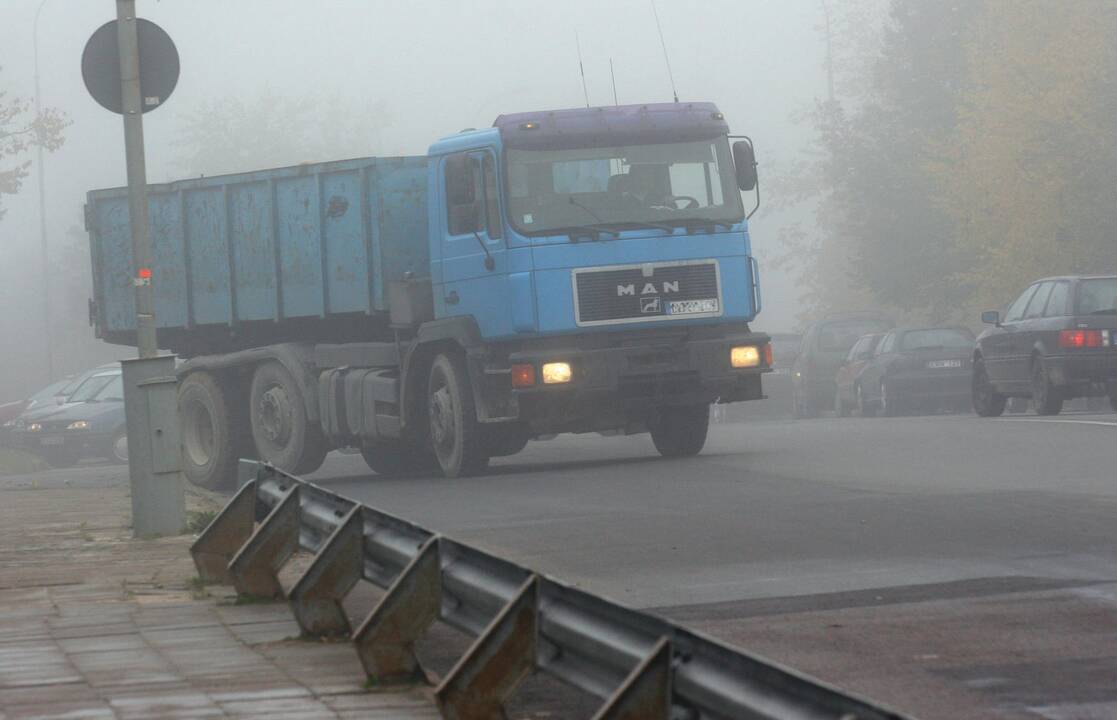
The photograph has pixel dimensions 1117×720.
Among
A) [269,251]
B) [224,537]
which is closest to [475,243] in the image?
[269,251]

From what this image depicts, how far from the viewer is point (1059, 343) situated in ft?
79.3

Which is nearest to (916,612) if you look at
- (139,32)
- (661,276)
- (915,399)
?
(139,32)

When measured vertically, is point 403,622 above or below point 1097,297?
below

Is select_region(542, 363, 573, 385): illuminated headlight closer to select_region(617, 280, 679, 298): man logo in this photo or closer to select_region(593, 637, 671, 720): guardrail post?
select_region(617, 280, 679, 298): man logo

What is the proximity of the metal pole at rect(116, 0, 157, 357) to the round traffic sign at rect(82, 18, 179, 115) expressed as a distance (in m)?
0.07

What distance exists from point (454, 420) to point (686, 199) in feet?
9.35

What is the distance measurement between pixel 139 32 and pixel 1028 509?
6.36 meters

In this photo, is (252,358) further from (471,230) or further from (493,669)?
(493,669)

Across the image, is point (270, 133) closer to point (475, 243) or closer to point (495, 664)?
point (475, 243)

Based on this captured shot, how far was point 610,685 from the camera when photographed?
4.85 meters

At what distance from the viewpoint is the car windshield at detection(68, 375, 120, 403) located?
35.2 metres

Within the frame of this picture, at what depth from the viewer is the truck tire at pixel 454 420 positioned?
17.5 meters

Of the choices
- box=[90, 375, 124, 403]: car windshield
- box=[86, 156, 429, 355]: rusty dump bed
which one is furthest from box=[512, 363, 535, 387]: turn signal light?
box=[90, 375, 124, 403]: car windshield

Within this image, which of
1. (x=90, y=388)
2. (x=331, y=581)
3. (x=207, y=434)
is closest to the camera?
(x=331, y=581)
